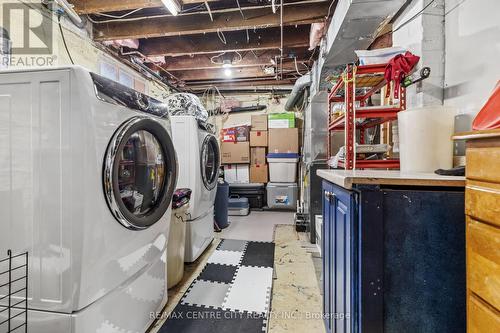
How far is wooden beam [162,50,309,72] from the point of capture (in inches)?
149

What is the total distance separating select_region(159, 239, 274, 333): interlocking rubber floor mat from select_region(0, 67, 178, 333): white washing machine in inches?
24.6

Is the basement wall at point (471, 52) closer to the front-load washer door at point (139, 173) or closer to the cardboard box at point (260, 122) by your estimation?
the front-load washer door at point (139, 173)

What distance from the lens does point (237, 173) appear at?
17.7ft

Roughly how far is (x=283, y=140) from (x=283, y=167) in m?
0.56

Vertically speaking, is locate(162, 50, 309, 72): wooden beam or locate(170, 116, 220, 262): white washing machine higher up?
locate(162, 50, 309, 72): wooden beam

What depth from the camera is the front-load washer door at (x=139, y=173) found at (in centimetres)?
119

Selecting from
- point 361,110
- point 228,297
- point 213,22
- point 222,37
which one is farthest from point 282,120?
point 228,297

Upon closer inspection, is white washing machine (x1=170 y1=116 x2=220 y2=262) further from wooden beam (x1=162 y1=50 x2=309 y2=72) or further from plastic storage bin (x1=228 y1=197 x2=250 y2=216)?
plastic storage bin (x1=228 y1=197 x2=250 y2=216)

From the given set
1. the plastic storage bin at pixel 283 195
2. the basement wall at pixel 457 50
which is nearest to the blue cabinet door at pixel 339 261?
the basement wall at pixel 457 50

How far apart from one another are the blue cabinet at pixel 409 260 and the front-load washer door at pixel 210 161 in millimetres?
2004

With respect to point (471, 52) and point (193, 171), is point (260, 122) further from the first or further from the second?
point (471, 52)

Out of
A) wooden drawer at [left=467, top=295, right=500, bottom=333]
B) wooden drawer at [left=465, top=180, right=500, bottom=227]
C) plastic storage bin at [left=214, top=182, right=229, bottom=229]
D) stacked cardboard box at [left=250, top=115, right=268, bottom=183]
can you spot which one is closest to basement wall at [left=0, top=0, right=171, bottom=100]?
plastic storage bin at [left=214, top=182, right=229, bottom=229]

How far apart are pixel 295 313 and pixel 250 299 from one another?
14.5 inches

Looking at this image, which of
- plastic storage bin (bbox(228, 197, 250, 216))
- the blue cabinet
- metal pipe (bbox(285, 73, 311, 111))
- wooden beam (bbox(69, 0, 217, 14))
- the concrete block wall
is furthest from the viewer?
plastic storage bin (bbox(228, 197, 250, 216))
